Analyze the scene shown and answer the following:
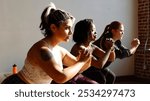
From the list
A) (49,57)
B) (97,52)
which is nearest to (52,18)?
(49,57)

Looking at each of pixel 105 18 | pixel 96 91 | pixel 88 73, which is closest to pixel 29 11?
pixel 105 18

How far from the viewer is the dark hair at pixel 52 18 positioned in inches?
42.4

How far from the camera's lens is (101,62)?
A: 146cm

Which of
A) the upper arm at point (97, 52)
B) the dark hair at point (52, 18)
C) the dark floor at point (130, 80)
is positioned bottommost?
the dark floor at point (130, 80)

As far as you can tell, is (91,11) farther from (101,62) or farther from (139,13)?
(101,62)

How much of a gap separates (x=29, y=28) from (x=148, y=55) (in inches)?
59.1

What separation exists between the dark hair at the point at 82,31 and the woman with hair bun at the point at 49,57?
359mm

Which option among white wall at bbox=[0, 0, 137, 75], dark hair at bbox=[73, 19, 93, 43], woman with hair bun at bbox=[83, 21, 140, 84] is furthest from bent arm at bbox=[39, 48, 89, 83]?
white wall at bbox=[0, 0, 137, 75]

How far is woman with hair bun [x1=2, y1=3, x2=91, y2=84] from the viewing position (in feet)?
3.32

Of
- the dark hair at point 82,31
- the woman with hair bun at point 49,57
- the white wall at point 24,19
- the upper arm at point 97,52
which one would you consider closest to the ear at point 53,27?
the woman with hair bun at point 49,57

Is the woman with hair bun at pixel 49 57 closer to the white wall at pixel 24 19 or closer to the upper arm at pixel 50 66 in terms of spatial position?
Result: the upper arm at pixel 50 66

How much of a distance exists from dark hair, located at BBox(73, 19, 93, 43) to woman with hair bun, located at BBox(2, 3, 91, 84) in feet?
1.18

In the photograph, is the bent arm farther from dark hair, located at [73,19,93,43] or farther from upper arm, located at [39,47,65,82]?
dark hair, located at [73,19,93,43]

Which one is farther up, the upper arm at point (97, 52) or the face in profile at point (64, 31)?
the face in profile at point (64, 31)
